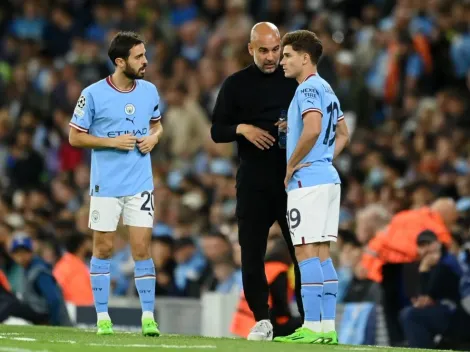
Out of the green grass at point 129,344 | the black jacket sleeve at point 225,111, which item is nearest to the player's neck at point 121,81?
the black jacket sleeve at point 225,111

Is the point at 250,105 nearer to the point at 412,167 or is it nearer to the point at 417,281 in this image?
the point at 417,281

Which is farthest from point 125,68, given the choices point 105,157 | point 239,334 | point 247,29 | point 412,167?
point 247,29

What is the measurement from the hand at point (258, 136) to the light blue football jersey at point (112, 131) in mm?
752

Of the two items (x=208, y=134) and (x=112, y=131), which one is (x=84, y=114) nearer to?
(x=112, y=131)

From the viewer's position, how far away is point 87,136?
32.5 feet

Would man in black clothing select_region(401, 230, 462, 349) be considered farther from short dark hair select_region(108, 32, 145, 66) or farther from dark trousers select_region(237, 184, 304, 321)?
short dark hair select_region(108, 32, 145, 66)

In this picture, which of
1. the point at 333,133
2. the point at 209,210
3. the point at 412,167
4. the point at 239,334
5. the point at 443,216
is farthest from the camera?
the point at 209,210

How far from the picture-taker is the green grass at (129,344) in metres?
8.47

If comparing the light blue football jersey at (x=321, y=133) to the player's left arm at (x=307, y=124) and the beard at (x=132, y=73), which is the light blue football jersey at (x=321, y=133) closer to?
the player's left arm at (x=307, y=124)

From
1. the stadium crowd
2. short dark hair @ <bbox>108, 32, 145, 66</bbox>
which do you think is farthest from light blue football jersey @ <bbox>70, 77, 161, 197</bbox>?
the stadium crowd

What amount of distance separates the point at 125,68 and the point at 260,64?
3.19 ft

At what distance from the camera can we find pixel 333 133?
9523mm

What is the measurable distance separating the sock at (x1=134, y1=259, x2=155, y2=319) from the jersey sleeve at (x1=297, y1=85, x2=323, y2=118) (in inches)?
65.3

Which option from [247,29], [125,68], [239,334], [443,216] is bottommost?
[239,334]
